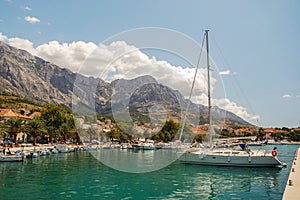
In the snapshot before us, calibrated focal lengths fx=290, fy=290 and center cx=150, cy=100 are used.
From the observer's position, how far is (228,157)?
32.2 metres

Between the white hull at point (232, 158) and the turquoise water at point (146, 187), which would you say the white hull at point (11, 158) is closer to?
the turquoise water at point (146, 187)

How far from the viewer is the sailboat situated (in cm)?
3061

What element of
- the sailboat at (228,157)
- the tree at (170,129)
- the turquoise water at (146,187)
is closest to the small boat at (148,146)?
the tree at (170,129)

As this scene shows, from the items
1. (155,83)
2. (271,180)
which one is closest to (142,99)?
(155,83)

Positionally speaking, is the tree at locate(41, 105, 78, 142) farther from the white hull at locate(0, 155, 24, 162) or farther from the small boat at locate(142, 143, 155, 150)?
the white hull at locate(0, 155, 24, 162)

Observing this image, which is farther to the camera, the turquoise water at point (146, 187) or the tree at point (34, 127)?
the tree at point (34, 127)

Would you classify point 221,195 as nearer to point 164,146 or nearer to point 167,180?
point 167,180

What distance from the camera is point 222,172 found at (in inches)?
1129

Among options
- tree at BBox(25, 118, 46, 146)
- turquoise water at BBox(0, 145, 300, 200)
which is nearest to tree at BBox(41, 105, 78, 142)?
tree at BBox(25, 118, 46, 146)

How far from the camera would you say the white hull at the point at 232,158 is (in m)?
30.6

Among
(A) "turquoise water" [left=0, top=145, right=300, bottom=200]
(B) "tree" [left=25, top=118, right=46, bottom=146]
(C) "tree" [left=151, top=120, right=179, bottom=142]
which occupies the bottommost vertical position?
(A) "turquoise water" [left=0, top=145, right=300, bottom=200]

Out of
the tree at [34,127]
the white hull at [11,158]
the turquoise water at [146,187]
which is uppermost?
the tree at [34,127]

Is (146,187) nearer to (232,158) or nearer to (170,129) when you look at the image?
(232,158)

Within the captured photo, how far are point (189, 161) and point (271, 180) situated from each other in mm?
13136
